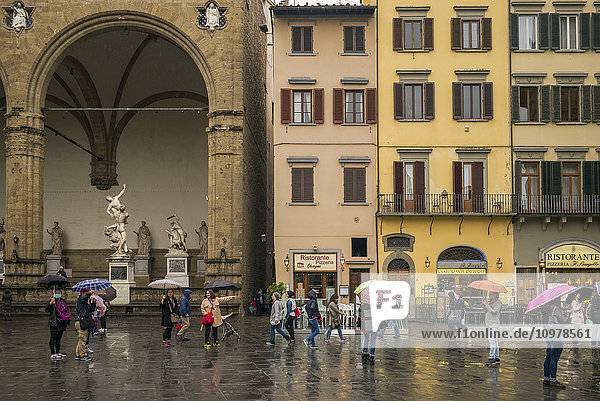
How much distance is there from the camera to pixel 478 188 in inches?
1389

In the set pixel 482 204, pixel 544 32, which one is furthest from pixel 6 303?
pixel 544 32

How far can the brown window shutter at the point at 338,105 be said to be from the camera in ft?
117

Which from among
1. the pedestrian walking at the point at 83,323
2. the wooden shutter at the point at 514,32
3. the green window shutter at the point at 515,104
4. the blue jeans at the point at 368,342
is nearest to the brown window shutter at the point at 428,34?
the wooden shutter at the point at 514,32

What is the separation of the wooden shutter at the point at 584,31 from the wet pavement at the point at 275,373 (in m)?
18.4

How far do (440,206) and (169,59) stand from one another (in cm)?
1814

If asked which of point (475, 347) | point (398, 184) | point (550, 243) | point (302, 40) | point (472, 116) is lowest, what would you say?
point (475, 347)

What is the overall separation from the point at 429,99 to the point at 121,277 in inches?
588

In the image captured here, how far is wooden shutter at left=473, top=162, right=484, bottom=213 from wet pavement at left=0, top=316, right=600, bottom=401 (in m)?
13.7

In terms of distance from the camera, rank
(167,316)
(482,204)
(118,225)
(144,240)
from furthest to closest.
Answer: (144,240) → (118,225) → (482,204) → (167,316)

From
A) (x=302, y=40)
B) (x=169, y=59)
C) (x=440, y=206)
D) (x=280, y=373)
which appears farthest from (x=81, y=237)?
(x=280, y=373)

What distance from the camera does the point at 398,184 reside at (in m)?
35.3

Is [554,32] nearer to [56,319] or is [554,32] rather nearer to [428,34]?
[428,34]

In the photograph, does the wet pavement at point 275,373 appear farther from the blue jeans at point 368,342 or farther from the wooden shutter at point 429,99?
the wooden shutter at point 429,99

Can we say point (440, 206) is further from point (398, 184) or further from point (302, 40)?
point (302, 40)
